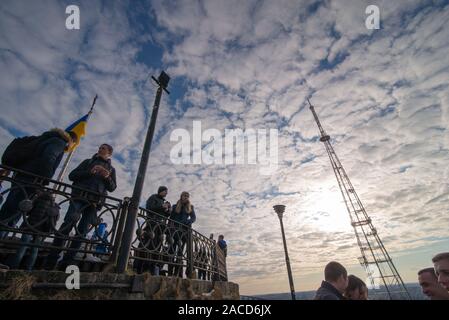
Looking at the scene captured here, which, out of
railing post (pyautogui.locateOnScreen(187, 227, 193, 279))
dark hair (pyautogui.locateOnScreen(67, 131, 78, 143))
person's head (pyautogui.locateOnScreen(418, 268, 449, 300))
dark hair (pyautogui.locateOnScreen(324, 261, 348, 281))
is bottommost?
person's head (pyautogui.locateOnScreen(418, 268, 449, 300))

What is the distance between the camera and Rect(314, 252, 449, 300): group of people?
274 cm

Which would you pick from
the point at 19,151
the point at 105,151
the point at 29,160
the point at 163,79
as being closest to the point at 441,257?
the point at 105,151

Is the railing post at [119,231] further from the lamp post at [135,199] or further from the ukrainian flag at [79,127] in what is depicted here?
the ukrainian flag at [79,127]

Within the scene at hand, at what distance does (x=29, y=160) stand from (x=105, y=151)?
1139 mm

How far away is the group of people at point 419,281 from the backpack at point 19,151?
489 centimetres

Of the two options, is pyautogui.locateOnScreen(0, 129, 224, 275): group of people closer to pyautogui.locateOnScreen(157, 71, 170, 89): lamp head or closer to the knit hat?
the knit hat

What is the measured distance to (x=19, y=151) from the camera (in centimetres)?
330

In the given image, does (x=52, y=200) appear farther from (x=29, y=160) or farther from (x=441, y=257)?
(x=441, y=257)

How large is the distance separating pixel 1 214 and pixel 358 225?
36095 mm

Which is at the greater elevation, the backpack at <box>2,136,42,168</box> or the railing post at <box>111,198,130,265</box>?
the backpack at <box>2,136,42,168</box>

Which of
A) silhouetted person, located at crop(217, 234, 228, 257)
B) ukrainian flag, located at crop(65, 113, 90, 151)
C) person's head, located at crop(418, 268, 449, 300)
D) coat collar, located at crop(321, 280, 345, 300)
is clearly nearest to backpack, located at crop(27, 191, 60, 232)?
coat collar, located at crop(321, 280, 345, 300)

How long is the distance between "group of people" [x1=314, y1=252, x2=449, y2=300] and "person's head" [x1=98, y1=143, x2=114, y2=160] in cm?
437

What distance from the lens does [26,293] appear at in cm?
225

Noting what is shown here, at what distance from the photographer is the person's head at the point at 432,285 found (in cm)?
290
